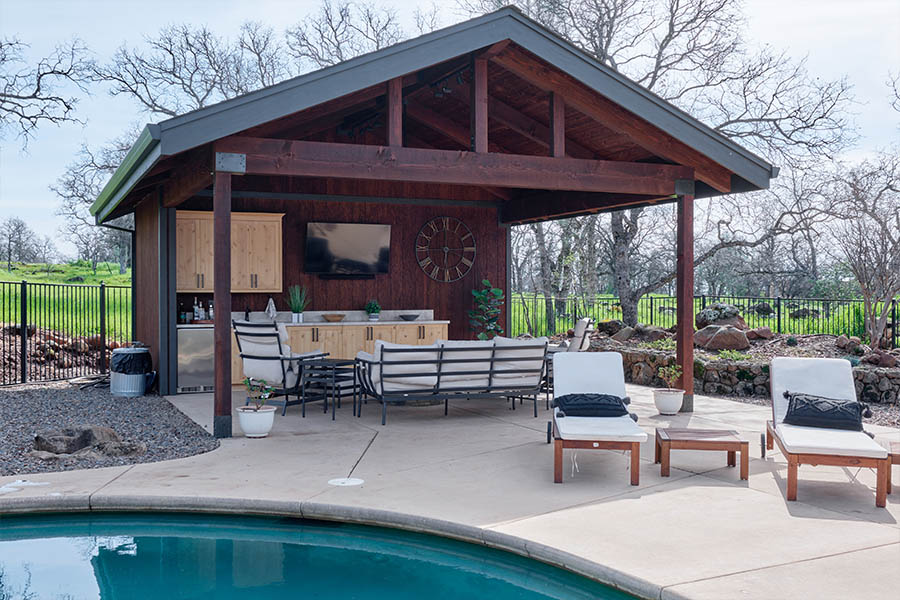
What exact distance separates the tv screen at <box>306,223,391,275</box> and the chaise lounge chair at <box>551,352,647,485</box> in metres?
5.26

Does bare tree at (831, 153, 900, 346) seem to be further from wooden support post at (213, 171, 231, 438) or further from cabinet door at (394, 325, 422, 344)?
wooden support post at (213, 171, 231, 438)

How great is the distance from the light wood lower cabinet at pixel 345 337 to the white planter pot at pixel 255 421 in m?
3.16

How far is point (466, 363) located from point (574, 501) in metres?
2.92

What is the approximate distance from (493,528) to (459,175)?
12.9 feet

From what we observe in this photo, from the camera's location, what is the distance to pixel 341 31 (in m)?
19.9

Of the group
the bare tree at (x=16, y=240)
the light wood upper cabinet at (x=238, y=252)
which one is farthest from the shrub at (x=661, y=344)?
the bare tree at (x=16, y=240)

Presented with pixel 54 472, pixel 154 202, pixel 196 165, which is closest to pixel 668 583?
pixel 54 472

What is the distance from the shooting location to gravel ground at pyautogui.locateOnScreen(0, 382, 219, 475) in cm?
582

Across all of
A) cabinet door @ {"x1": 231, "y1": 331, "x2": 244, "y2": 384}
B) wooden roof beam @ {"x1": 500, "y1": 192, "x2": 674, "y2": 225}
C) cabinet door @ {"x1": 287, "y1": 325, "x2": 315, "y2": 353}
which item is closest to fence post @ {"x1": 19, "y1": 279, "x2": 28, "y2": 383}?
cabinet door @ {"x1": 231, "y1": 331, "x2": 244, "y2": 384}

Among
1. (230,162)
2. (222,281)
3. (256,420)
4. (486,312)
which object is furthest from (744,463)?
(486,312)

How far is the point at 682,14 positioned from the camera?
16453mm

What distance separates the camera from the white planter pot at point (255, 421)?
6609 mm

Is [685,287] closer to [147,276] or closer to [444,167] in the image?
[444,167]

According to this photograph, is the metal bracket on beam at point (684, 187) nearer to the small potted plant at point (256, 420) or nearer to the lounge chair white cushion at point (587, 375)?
the lounge chair white cushion at point (587, 375)
